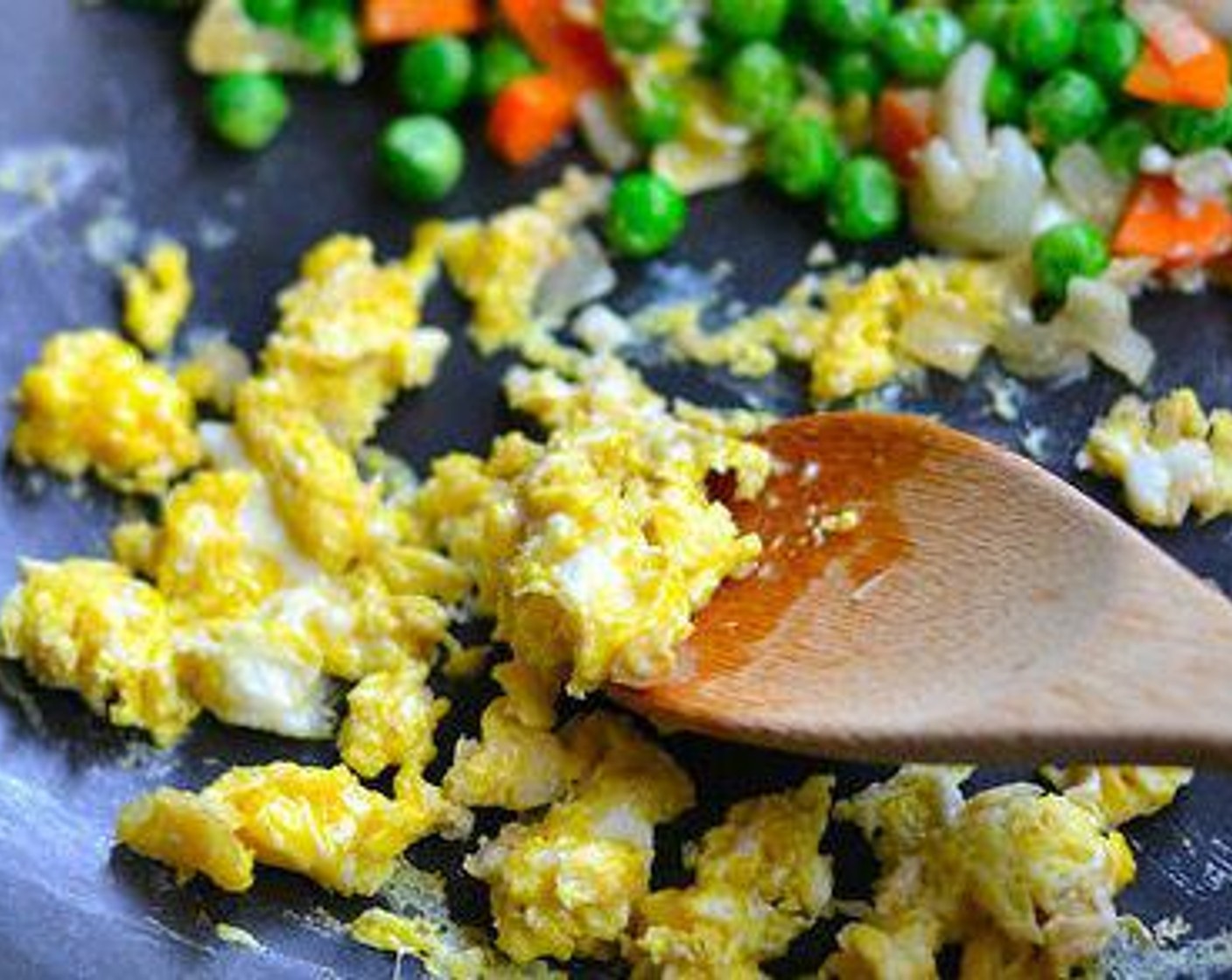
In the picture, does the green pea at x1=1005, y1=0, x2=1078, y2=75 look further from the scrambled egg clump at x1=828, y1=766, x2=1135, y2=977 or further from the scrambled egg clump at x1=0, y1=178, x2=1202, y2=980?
the scrambled egg clump at x1=828, y1=766, x2=1135, y2=977

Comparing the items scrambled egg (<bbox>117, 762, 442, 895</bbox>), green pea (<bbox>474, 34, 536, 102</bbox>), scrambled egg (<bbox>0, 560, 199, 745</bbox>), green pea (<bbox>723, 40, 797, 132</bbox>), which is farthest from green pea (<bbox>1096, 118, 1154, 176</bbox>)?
scrambled egg (<bbox>0, 560, 199, 745</bbox>)

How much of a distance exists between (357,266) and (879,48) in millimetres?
916

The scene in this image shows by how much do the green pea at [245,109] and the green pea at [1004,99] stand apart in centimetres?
118

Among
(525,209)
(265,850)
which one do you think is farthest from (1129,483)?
(265,850)

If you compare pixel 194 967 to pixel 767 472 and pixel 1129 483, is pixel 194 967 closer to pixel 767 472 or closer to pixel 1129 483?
pixel 767 472

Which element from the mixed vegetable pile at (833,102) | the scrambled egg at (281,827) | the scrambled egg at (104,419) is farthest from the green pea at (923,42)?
the scrambled egg at (281,827)

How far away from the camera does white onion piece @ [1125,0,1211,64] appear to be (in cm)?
332

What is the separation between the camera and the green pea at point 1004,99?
11.3 ft

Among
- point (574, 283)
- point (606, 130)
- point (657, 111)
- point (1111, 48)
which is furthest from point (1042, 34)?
point (574, 283)

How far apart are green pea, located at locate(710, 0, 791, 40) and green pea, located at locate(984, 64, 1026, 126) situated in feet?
1.17

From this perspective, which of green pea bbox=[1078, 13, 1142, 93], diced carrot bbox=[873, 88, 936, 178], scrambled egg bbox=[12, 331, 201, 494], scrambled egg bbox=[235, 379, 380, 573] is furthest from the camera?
diced carrot bbox=[873, 88, 936, 178]

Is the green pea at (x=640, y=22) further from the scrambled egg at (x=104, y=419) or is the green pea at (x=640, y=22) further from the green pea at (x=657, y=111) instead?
the scrambled egg at (x=104, y=419)

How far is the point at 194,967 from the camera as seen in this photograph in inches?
110

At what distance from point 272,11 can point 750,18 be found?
2.67ft
